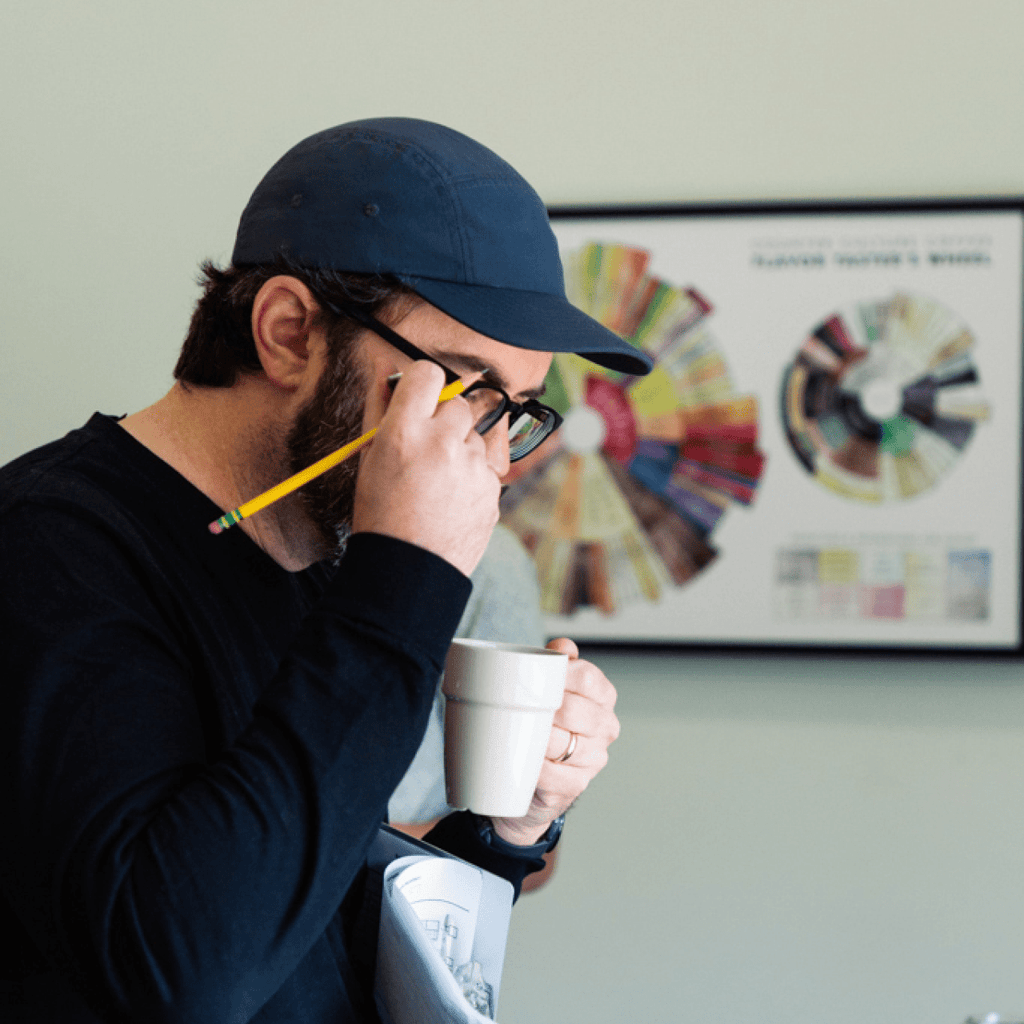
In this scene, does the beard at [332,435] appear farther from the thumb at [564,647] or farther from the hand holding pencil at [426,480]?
the thumb at [564,647]

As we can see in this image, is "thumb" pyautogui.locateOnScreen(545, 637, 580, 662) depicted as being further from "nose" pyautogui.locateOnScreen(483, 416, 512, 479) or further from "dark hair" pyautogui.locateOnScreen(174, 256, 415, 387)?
"dark hair" pyautogui.locateOnScreen(174, 256, 415, 387)

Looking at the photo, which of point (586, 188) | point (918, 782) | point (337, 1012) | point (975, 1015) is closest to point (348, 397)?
point (337, 1012)

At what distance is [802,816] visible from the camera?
168cm

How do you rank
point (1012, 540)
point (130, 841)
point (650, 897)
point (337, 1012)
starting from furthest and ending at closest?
1. point (650, 897)
2. point (1012, 540)
3. point (337, 1012)
4. point (130, 841)

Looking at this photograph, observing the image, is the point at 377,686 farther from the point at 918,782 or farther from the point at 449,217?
the point at 918,782

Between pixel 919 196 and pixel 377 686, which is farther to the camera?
pixel 919 196

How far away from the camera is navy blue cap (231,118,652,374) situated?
0.73 meters

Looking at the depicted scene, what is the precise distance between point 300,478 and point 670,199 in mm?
1173

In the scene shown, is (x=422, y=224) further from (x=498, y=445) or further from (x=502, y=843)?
(x=502, y=843)

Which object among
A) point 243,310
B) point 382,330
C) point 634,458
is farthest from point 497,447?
point 634,458

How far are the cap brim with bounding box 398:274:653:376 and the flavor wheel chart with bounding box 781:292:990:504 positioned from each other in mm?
930

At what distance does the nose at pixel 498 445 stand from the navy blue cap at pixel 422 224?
0.25 feet

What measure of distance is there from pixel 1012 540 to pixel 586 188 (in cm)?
89

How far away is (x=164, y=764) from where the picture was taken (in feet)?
1.81
